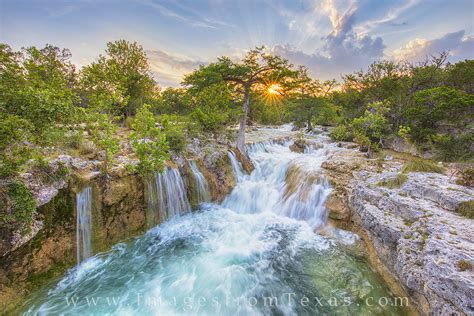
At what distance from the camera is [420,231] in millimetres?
5168

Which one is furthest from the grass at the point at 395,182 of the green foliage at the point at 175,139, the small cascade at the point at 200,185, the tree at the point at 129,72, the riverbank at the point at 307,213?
the tree at the point at 129,72

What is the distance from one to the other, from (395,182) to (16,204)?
12.1 m

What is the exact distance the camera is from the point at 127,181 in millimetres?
7645

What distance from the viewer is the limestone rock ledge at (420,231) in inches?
153

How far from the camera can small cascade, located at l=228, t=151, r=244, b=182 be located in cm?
1231

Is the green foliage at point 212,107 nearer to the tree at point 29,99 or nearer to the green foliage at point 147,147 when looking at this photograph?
the green foliage at point 147,147

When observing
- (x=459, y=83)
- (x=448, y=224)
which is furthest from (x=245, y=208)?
(x=459, y=83)

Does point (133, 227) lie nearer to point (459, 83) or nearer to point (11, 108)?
point (11, 108)

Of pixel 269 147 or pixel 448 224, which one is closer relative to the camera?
pixel 448 224

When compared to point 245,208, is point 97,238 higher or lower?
higher

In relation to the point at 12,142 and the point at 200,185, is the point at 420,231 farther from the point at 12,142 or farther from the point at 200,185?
the point at 12,142

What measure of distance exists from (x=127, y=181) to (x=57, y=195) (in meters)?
2.08

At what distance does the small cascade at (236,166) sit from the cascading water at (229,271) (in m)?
2.86

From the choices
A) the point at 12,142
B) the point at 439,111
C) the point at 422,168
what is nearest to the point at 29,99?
the point at 12,142
